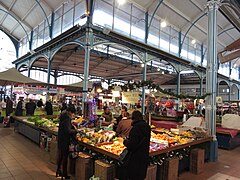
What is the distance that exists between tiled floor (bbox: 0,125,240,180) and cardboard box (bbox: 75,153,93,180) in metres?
0.66

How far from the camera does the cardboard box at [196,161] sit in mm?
4477

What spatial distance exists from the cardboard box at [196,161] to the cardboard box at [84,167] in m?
2.49

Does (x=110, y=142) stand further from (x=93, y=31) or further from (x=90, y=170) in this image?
(x=93, y=31)

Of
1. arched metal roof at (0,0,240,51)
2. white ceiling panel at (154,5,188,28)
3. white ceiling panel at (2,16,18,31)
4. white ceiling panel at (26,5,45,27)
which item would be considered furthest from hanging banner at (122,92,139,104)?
white ceiling panel at (2,16,18,31)

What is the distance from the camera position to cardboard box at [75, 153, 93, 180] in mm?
3586

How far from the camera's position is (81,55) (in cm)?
1509

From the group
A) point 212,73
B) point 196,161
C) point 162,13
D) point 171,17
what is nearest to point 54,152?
point 196,161

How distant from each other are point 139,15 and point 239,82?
19.1 metres

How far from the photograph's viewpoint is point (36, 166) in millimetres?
4504

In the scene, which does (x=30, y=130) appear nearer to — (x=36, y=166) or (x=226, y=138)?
(x=36, y=166)

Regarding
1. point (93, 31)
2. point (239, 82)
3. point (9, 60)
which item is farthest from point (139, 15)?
point (239, 82)

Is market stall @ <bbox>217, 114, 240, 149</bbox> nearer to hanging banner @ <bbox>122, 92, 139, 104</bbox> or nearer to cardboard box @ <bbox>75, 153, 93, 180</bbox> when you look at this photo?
hanging banner @ <bbox>122, 92, 139, 104</bbox>

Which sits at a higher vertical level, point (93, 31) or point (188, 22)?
point (188, 22)

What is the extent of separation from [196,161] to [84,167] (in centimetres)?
268
